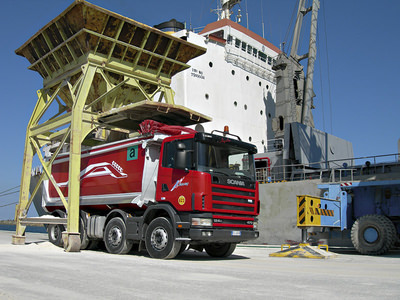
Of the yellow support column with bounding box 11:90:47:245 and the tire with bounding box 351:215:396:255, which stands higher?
the yellow support column with bounding box 11:90:47:245

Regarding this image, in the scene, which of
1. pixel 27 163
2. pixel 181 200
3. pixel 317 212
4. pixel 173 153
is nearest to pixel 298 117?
pixel 317 212

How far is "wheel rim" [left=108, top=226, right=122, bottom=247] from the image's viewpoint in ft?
36.4

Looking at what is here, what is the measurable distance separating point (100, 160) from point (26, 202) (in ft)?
14.9

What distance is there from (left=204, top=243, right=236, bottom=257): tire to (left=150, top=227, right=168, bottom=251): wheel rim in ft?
6.74

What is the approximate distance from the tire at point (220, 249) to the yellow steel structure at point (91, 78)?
381 cm

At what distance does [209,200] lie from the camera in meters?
9.18

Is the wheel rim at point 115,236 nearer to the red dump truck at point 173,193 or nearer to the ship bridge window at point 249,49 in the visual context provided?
the red dump truck at point 173,193

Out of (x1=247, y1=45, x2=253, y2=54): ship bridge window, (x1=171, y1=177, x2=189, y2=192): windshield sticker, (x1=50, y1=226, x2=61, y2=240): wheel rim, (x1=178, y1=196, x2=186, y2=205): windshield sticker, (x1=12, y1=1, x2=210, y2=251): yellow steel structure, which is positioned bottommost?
(x1=50, y1=226, x2=61, y2=240): wheel rim

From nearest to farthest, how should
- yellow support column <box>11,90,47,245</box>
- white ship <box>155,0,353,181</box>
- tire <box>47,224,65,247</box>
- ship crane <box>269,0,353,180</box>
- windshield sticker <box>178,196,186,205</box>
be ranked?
windshield sticker <box>178,196,186,205</box>, tire <box>47,224,65,247</box>, yellow support column <box>11,90,47,245</box>, ship crane <box>269,0,353,180</box>, white ship <box>155,0,353,181</box>

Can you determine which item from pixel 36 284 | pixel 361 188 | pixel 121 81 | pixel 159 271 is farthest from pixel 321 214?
pixel 36 284

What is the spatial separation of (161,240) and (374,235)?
21.8ft

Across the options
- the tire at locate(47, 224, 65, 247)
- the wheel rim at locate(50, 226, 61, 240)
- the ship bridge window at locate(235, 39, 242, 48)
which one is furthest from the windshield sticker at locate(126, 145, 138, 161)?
the ship bridge window at locate(235, 39, 242, 48)

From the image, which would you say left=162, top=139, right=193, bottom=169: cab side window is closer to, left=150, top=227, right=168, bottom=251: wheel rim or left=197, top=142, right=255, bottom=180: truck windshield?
left=197, top=142, right=255, bottom=180: truck windshield

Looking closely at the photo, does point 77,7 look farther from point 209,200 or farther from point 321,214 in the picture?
point 321,214
